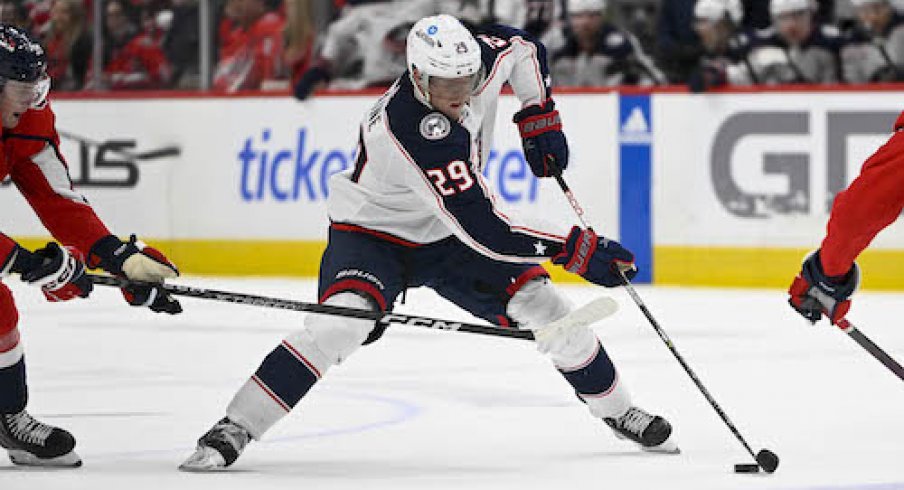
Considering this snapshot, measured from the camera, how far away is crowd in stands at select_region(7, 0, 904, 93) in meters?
9.83

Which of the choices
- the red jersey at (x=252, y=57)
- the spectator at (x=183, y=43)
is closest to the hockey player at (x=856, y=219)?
the red jersey at (x=252, y=57)

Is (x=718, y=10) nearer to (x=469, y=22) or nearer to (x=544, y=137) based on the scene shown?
(x=469, y=22)

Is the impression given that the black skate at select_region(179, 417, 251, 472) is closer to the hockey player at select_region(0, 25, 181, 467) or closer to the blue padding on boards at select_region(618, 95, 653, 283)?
the hockey player at select_region(0, 25, 181, 467)

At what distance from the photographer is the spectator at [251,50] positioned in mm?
11094

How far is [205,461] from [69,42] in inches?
291

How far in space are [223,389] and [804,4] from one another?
4733mm

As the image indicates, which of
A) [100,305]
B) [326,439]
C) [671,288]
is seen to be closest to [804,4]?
[671,288]

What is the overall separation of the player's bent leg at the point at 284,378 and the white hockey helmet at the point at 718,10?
5759 millimetres

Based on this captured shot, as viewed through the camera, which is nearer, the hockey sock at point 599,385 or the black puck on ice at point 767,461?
the black puck on ice at point 767,461

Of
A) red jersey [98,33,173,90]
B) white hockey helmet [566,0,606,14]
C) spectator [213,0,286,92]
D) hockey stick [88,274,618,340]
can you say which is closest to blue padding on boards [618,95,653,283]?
Answer: white hockey helmet [566,0,606,14]

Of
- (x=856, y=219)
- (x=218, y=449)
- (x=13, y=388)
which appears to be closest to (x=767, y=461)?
(x=856, y=219)

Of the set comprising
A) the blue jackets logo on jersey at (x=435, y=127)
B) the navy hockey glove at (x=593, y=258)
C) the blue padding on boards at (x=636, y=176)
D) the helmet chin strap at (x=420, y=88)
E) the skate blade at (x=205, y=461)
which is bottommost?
the blue padding on boards at (x=636, y=176)

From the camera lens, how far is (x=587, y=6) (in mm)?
10234

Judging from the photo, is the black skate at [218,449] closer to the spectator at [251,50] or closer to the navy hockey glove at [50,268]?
the navy hockey glove at [50,268]
